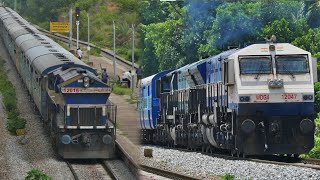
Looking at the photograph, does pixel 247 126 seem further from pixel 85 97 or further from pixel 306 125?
pixel 85 97

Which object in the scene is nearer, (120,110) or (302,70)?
(302,70)

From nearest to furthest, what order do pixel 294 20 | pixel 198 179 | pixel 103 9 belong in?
1. pixel 198 179
2. pixel 294 20
3. pixel 103 9

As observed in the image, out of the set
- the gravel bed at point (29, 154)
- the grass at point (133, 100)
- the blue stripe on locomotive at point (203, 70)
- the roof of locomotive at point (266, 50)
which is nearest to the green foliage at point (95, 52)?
the grass at point (133, 100)

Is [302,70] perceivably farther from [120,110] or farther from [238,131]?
[120,110]

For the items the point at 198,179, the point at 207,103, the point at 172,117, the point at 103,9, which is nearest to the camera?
the point at 198,179

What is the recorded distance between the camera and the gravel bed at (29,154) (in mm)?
21547

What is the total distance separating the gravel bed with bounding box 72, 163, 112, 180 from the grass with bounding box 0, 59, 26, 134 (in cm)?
545

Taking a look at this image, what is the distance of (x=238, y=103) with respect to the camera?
2217 centimetres

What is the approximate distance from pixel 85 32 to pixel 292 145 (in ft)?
174

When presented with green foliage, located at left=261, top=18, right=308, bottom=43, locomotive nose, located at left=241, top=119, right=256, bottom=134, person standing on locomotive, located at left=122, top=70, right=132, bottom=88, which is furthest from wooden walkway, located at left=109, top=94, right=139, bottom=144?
locomotive nose, located at left=241, top=119, right=256, bottom=134

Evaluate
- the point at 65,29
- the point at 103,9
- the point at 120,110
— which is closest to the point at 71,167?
the point at 120,110

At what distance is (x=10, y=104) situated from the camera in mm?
33938

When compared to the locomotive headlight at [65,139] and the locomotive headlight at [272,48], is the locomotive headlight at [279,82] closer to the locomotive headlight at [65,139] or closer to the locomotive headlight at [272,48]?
the locomotive headlight at [272,48]

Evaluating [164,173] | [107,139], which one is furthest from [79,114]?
[164,173]
